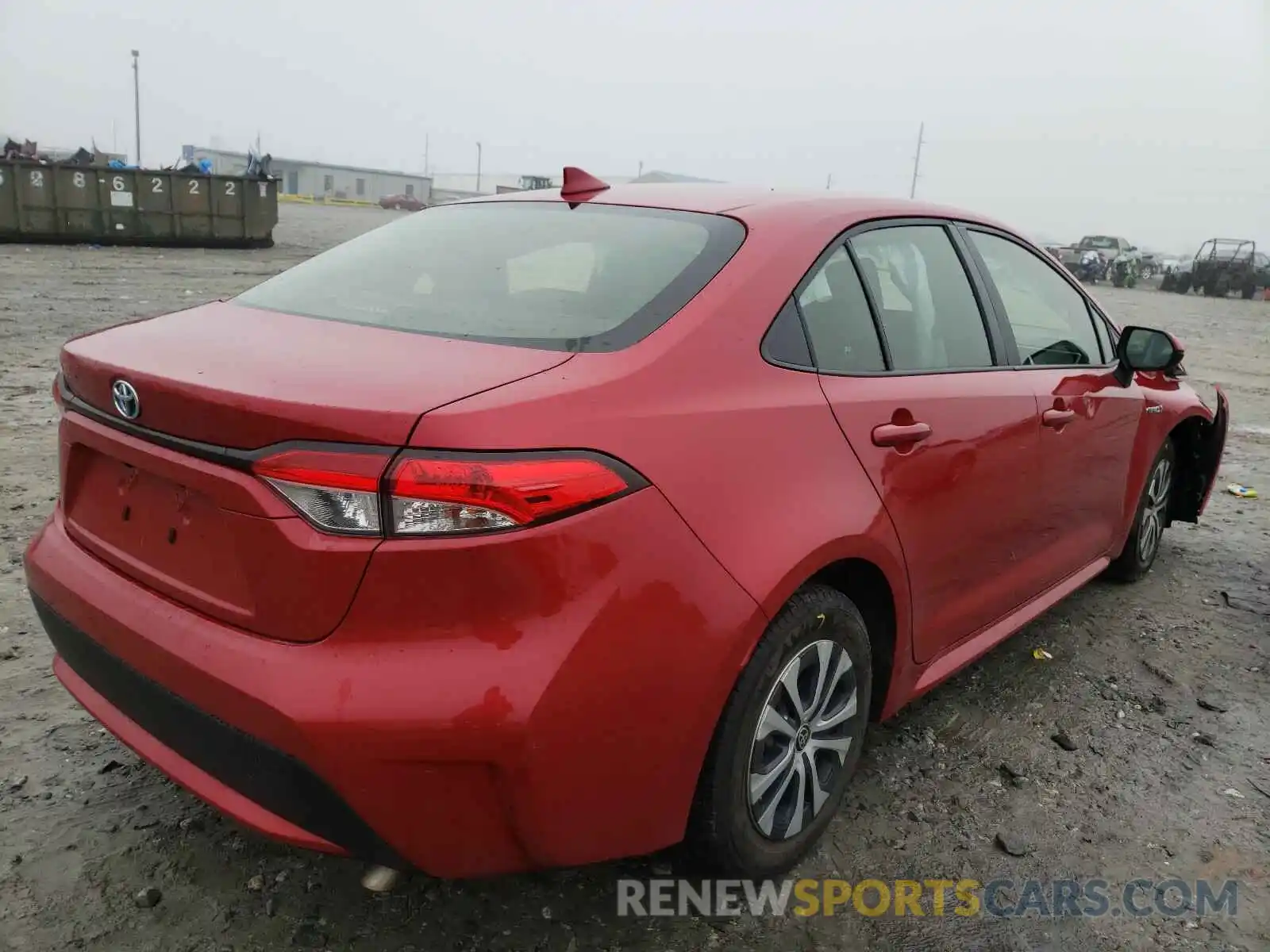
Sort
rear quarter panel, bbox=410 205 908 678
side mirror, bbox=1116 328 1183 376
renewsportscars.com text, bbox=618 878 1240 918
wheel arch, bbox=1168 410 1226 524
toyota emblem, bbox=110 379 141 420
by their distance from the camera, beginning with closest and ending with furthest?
rear quarter panel, bbox=410 205 908 678 < toyota emblem, bbox=110 379 141 420 < renewsportscars.com text, bbox=618 878 1240 918 < side mirror, bbox=1116 328 1183 376 < wheel arch, bbox=1168 410 1226 524

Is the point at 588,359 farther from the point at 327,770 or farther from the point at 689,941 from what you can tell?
the point at 689,941

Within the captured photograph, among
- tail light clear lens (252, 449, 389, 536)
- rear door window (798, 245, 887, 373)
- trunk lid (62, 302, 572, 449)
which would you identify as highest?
rear door window (798, 245, 887, 373)

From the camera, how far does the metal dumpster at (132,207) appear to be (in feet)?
58.9

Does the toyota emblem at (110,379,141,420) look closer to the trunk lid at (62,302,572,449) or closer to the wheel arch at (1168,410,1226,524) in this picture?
the trunk lid at (62,302,572,449)

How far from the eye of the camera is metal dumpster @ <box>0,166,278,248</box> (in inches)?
706

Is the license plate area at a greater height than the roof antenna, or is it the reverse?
the roof antenna

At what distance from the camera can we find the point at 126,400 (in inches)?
75.3

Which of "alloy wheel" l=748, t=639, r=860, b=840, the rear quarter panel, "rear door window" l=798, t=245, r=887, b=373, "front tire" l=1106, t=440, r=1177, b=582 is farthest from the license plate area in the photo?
"front tire" l=1106, t=440, r=1177, b=582

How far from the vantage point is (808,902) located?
2328 mm


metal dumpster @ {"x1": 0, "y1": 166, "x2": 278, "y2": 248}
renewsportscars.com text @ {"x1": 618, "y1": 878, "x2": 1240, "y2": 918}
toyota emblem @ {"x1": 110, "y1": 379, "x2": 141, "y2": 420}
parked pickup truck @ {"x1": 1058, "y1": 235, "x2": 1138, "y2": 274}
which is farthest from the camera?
parked pickup truck @ {"x1": 1058, "y1": 235, "x2": 1138, "y2": 274}

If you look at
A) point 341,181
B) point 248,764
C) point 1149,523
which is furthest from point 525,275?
point 341,181

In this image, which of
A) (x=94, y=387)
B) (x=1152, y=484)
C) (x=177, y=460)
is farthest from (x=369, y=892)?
(x=1152, y=484)

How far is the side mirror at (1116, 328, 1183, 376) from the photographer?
3662mm

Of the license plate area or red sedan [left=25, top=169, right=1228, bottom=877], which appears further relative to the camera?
the license plate area
